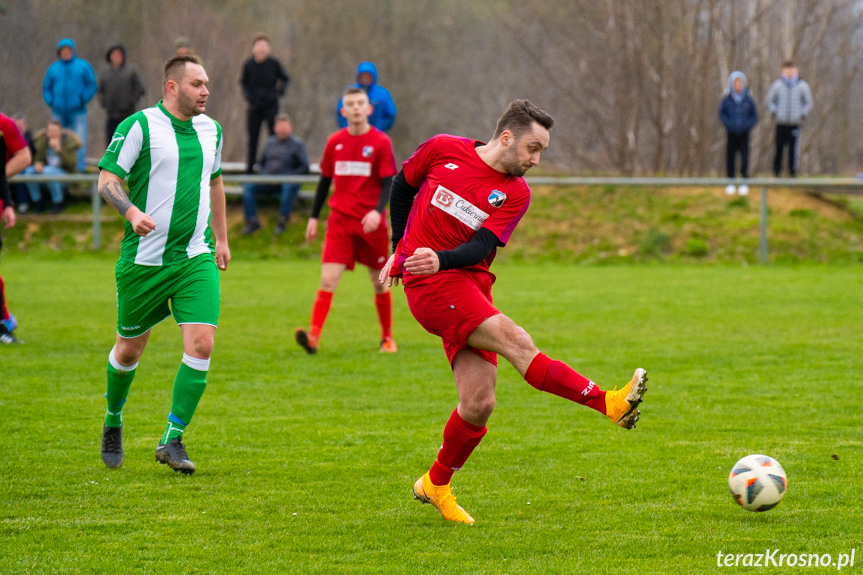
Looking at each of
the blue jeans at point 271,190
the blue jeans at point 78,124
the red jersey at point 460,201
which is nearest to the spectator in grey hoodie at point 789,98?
the blue jeans at point 271,190

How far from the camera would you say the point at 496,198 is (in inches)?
192

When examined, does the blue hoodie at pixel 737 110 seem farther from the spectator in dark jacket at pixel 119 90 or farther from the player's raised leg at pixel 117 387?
the player's raised leg at pixel 117 387

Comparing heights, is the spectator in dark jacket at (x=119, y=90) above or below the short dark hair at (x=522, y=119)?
above

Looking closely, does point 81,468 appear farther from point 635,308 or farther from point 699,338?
point 635,308

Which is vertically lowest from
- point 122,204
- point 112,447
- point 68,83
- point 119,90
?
point 112,447

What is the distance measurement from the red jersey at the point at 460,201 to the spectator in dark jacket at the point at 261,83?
13.5 m

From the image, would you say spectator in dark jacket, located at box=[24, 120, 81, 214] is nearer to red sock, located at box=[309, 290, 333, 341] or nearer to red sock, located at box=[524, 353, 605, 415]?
red sock, located at box=[309, 290, 333, 341]

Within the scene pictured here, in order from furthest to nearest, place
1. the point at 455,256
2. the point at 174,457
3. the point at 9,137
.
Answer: the point at 9,137 < the point at 174,457 < the point at 455,256

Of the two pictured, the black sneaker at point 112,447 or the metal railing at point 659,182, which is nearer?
the black sneaker at point 112,447

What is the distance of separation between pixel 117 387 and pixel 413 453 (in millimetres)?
1725

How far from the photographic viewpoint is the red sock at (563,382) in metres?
4.54

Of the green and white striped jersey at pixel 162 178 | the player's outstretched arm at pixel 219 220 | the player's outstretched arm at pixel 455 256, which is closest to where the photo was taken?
the player's outstretched arm at pixel 455 256

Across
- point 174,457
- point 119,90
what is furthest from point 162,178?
point 119,90

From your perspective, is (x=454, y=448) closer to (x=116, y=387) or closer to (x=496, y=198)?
(x=496, y=198)
